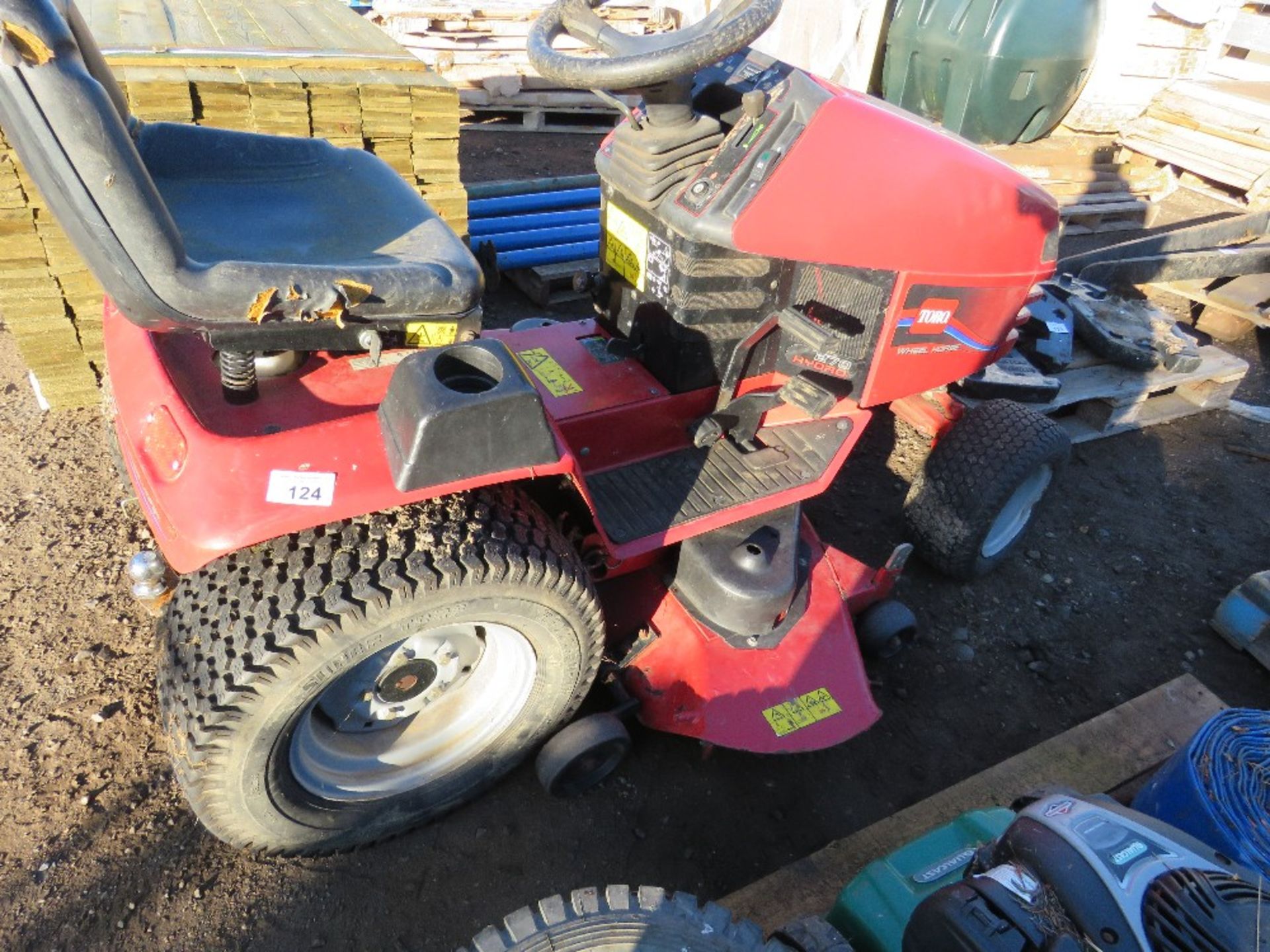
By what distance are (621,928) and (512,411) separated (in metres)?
0.92

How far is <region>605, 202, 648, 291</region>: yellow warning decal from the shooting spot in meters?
2.20

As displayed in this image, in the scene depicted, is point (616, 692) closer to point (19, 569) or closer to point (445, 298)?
point (445, 298)

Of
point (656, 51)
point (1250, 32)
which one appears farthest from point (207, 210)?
point (1250, 32)

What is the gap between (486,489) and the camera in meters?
1.84

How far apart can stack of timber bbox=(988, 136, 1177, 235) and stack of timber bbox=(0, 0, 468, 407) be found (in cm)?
424

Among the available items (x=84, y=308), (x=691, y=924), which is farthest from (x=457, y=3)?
(x=691, y=924)

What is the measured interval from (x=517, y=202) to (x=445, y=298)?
10.3 feet

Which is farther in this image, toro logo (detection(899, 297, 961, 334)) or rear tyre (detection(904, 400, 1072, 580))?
rear tyre (detection(904, 400, 1072, 580))

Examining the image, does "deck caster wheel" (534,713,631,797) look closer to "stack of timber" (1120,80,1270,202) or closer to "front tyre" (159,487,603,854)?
"front tyre" (159,487,603,854)

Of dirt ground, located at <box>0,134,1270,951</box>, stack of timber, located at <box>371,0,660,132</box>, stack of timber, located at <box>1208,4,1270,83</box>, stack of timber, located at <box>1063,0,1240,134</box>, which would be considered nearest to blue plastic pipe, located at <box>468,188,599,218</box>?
stack of timber, located at <box>371,0,660,132</box>

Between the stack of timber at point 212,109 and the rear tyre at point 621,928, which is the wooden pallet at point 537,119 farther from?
the rear tyre at point 621,928

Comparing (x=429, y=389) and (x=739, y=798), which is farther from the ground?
(x=429, y=389)

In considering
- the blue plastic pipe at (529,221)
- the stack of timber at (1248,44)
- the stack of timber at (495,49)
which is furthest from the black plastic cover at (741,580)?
the stack of timber at (1248,44)

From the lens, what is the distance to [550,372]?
2309mm
